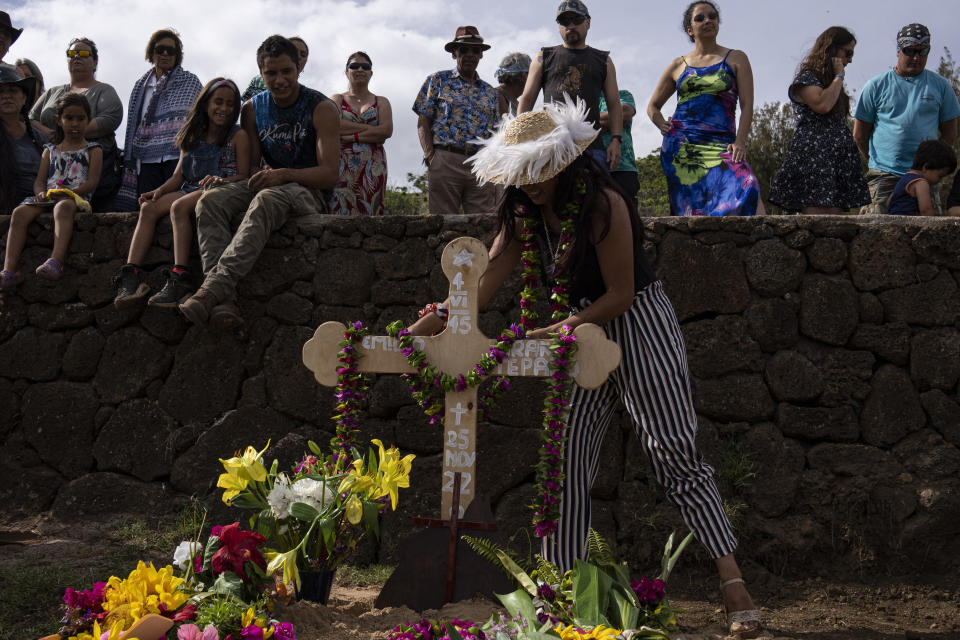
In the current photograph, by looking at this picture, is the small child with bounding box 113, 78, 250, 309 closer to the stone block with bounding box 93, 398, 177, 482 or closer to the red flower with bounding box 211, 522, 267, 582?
the stone block with bounding box 93, 398, 177, 482

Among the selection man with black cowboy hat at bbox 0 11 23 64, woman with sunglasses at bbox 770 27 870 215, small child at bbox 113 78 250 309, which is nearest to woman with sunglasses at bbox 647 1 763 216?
woman with sunglasses at bbox 770 27 870 215

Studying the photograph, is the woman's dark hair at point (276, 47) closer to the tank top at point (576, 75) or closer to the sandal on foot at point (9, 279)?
the tank top at point (576, 75)

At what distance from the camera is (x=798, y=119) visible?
5.34m

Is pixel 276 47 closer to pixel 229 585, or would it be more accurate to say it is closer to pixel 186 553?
pixel 186 553

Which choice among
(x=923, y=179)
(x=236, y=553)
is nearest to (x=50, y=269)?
(x=236, y=553)

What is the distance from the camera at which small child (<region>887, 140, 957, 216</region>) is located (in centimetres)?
501

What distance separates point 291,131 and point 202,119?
0.56m

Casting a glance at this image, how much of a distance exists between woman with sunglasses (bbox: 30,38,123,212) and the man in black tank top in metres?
2.66

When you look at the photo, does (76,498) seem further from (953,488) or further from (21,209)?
(953,488)

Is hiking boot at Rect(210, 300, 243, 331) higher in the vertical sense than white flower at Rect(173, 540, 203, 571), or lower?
higher

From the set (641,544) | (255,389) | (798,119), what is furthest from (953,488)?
(255,389)

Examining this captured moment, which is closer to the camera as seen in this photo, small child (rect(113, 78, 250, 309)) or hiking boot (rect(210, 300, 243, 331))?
hiking boot (rect(210, 300, 243, 331))

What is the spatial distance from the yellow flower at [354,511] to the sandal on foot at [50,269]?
3341 mm

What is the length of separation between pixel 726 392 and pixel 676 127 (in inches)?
65.0
